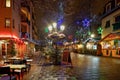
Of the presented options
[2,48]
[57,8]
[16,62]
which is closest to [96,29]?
[2,48]

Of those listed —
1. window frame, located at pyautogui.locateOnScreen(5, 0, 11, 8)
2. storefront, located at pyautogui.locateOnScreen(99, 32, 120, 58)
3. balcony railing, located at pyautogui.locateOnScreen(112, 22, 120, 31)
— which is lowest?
storefront, located at pyautogui.locateOnScreen(99, 32, 120, 58)

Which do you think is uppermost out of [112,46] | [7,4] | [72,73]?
[7,4]

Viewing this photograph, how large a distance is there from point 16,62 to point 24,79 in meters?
2.85

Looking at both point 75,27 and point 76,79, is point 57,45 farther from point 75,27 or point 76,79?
point 75,27

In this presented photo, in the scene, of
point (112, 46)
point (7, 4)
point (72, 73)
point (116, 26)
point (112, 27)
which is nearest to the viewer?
point (72, 73)

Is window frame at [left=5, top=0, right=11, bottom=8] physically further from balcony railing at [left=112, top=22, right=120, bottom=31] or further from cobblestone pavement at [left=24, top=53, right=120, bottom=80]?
balcony railing at [left=112, top=22, right=120, bottom=31]

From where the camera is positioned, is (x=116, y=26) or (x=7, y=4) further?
(x=116, y=26)

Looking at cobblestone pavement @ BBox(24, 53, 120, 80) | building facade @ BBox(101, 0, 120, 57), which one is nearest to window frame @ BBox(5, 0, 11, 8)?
cobblestone pavement @ BBox(24, 53, 120, 80)

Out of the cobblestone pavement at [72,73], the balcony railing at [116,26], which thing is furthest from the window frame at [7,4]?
the balcony railing at [116,26]

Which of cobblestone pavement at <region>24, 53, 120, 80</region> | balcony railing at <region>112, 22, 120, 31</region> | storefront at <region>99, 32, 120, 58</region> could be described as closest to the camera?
cobblestone pavement at <region>24, 53, 120, 80</region>

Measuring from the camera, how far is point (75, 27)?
7694cm

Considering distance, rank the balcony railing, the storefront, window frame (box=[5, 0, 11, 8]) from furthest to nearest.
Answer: the balcony railing
the storefront
window frame (box=[5, 0, 11, 8])

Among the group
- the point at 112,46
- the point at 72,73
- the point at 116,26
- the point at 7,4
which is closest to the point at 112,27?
the point at 116,26

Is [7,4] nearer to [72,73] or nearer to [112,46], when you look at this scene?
[112,46]
